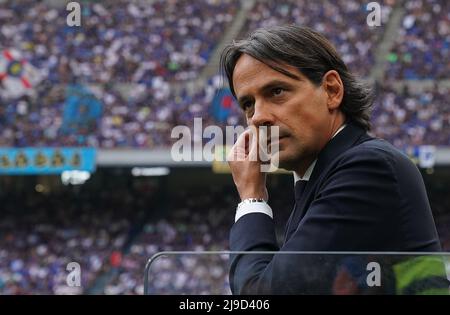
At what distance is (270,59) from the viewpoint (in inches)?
47.6

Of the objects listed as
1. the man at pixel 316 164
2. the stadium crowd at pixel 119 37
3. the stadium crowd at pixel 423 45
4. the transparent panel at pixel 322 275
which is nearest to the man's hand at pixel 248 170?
the man at pixel 316 164

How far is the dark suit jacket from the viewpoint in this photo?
1066 mm

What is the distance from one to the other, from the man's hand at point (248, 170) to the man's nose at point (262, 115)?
31mm

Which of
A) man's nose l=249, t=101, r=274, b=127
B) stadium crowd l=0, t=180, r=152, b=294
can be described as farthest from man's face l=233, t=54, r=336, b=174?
stadium crowd l=0, t=180, r=152, b=294

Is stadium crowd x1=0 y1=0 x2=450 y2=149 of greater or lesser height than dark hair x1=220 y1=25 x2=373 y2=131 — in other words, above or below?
above

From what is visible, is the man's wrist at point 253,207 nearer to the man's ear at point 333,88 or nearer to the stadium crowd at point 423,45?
the man's ear at point 333,88

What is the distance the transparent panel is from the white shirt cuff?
0.25 metres

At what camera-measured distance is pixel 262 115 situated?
3.97 ft

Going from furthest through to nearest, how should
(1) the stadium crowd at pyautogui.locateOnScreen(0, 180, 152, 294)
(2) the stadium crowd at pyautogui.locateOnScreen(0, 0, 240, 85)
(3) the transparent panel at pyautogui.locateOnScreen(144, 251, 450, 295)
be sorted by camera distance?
(2) the stadium crowd at pyautogui.locateOnScreen(0, 0, 240, 85), (1) the stadium crowd at pyautogui.locateOnScreen(0, 180, 152, 294), (3) the transparent panel at pyautogui.locateOnScreen(144, 251, 450, 295)

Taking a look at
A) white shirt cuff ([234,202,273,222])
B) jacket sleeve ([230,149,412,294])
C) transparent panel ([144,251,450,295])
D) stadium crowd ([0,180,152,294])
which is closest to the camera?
transparent panel ([144,251,450,295])

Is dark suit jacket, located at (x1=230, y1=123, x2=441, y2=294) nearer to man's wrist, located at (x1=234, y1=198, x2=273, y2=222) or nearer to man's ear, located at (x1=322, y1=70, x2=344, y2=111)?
man's wrist, located at (x1=234, y1=198, x2=273, y2=222)

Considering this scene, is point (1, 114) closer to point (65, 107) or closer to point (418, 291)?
point (65, 107)
